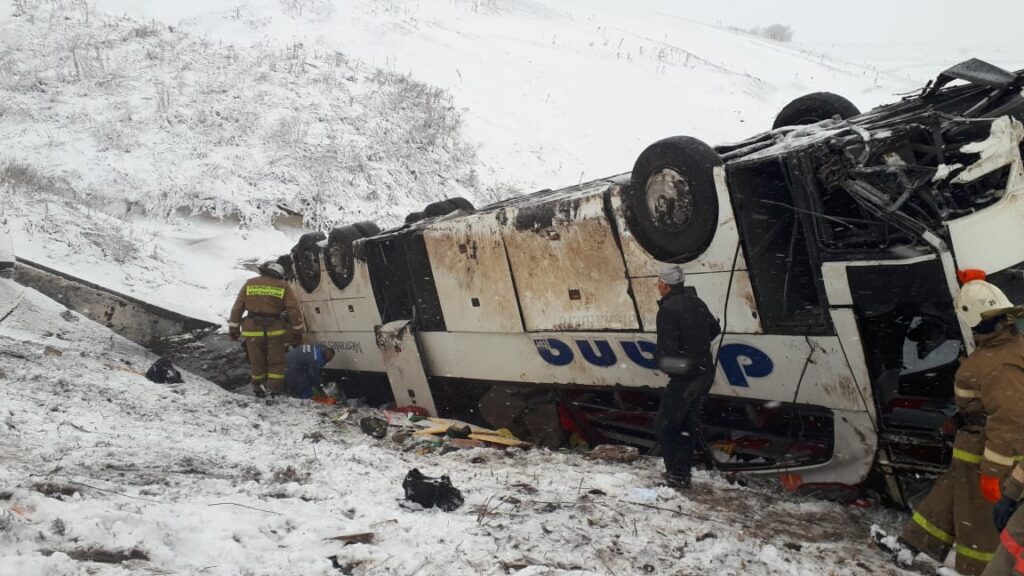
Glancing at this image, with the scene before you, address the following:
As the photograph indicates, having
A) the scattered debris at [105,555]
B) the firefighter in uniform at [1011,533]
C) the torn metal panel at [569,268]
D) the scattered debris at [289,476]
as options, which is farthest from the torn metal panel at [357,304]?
the firefighter in uniform at [1011,533]

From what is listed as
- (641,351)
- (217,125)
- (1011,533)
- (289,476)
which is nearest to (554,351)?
(641,351)

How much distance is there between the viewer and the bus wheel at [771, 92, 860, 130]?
4.99 metres

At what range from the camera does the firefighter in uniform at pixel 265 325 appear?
7.71m

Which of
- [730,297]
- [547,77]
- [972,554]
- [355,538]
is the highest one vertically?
[547,77]

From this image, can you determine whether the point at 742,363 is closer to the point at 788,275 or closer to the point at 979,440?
the point at 788,275

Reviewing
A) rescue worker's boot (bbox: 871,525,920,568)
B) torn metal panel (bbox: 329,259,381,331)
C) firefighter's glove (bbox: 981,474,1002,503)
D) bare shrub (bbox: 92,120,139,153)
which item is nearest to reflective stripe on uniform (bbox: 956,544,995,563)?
rescue worker's boot (bbox: 871,525,920,568)

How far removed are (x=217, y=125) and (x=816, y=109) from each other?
12.4 m

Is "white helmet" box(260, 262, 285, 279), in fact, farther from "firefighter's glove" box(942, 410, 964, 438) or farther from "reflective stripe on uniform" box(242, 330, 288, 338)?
"firefighter's glove" box(942, 410, 964, 438)

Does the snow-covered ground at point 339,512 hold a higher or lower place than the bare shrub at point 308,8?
lower

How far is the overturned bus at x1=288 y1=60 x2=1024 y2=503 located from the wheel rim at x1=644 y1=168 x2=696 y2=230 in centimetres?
1

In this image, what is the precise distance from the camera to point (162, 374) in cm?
715

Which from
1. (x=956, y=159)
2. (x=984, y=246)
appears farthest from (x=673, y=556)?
(x=956, y=159)

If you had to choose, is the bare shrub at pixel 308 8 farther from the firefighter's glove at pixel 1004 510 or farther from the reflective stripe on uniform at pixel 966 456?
the firefighter's glove at pixel 1004 510

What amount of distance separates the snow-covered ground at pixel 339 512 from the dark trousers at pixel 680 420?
190 millimetres
